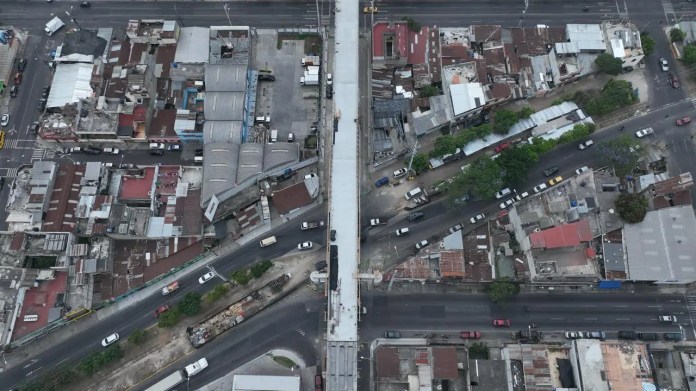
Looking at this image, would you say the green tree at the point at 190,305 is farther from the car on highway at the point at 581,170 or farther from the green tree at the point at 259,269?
the car on highway at the point at 581,170

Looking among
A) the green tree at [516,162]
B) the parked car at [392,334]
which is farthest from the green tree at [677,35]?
the parked car at [392,334]

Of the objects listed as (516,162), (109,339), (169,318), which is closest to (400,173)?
(516,162)

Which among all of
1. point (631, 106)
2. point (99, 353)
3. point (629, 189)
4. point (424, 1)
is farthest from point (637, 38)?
point (99, 353)

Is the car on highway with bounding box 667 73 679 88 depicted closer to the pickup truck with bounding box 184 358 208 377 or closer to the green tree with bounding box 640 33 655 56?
the green tree with bounding box 640 33 655 56

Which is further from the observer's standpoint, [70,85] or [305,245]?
[70,85]

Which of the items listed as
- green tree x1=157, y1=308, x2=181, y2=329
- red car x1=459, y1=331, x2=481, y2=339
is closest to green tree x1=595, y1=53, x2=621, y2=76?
red car x1=459, y1=331, x2=481, y2=339

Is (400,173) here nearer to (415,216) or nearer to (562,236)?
(415,216)

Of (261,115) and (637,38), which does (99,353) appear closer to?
(261,115)
